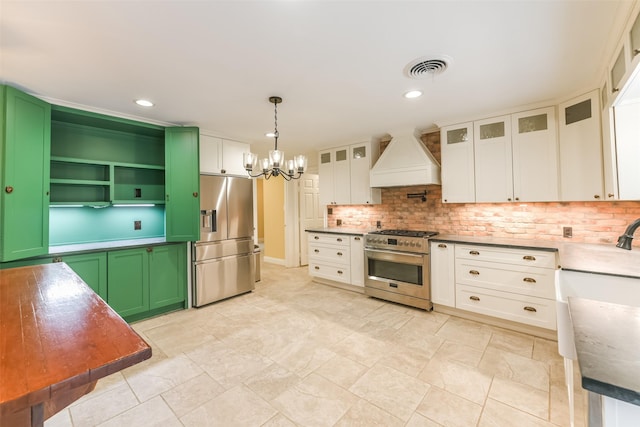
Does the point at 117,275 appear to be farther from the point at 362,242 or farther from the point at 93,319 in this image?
the point at 362,242

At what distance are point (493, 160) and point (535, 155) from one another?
15.4 inches

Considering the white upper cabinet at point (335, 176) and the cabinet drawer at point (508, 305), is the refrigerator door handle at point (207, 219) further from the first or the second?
the cabinet drawer at point (508, 305)

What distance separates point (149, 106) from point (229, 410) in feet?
9.84

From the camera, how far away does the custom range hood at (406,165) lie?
3.62 meters

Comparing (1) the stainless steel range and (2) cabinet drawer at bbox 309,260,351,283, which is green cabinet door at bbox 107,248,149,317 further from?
(1) the stainless steel range

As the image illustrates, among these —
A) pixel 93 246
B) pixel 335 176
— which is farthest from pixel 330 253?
pixel 93 246

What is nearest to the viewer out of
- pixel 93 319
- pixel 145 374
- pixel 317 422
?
Result: pixel 93 319

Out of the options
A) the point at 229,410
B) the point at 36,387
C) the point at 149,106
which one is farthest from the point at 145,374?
the point at 149,106

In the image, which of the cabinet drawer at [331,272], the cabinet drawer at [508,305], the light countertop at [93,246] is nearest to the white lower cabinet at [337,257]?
the cabinet drawer at [331,272]

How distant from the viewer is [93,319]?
1.12 metres

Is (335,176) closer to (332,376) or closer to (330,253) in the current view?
(330,253)

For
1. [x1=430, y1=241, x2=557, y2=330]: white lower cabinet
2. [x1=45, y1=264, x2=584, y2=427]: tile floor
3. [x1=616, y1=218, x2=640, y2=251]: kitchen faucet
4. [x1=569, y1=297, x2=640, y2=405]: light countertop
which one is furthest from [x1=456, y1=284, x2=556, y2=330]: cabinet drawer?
[x1=569, y1=297, x2=640, y2=405]: light countertop

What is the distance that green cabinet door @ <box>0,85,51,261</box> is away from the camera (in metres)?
2.29

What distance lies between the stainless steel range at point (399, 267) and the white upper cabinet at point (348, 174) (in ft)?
2.72
